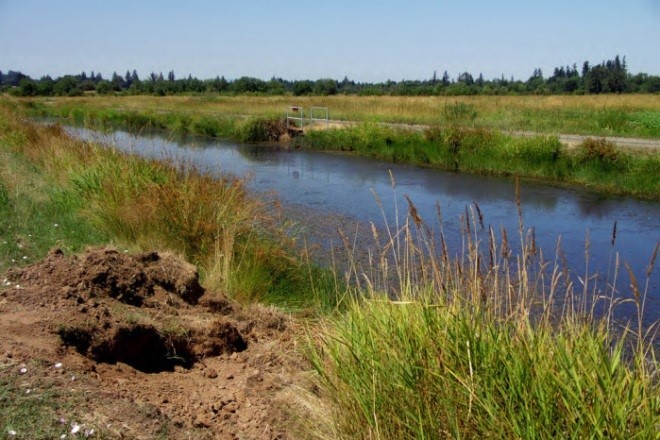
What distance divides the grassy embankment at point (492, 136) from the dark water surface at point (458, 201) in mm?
978

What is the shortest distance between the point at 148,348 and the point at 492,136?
1889 cm

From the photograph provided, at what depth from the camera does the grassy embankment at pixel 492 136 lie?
62.1 feet

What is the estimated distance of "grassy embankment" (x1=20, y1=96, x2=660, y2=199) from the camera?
62.1ft

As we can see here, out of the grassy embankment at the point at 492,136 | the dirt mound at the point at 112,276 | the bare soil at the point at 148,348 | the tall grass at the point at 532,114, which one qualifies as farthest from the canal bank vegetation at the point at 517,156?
the bare soil at the point at 148,348

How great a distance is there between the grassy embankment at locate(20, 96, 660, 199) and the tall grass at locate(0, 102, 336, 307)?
3.75 meters

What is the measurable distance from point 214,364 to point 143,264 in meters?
1.35

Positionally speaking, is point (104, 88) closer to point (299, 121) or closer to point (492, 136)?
point (299, 121)

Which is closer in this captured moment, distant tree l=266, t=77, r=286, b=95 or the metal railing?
the metal railing

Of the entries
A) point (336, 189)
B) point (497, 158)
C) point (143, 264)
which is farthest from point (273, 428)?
point (497, 158)

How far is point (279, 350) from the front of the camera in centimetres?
527

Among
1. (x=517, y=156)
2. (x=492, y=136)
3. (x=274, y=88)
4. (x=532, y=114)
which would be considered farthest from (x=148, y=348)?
(x=274, y=88)

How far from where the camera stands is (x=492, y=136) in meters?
22.5

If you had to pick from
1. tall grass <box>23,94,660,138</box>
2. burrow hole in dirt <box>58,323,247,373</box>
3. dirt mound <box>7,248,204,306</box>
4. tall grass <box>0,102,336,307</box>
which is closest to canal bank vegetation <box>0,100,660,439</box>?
burrow hole in dirt <box>58,323,247,373</box>

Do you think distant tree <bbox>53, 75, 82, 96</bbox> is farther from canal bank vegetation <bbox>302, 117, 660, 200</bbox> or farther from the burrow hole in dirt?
the burrow hole in dirt
